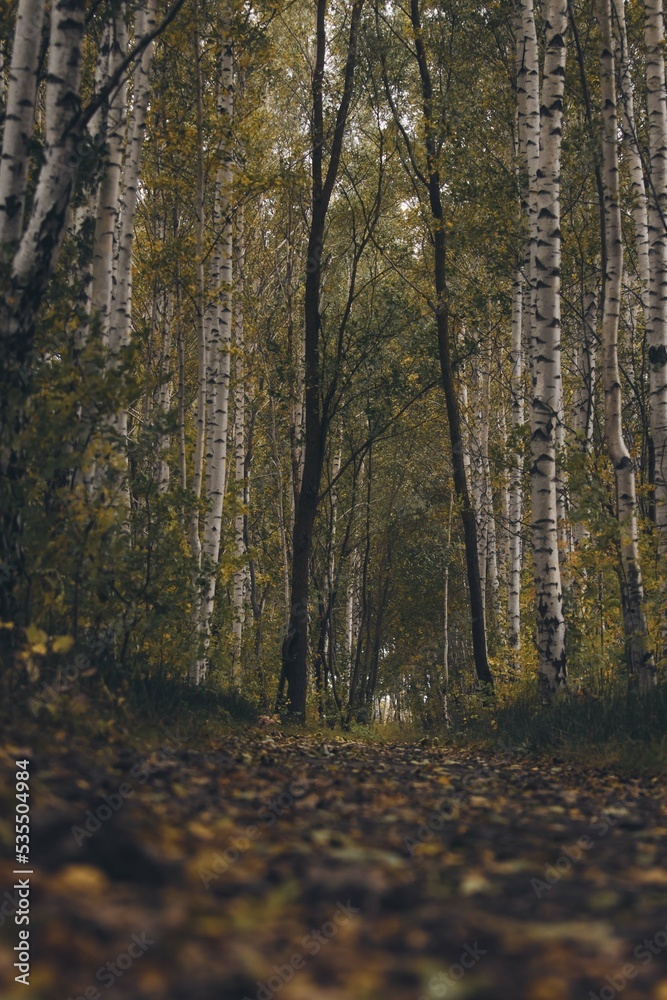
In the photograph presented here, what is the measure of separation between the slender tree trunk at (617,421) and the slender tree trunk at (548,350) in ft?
2.36

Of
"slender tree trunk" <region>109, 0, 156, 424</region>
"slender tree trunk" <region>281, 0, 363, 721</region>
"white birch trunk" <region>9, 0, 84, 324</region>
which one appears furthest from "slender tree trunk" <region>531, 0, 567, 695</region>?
"white birch trunk" <region>9, 0, 84, 324</region>

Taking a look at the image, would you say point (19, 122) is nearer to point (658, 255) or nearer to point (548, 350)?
point (548, 350)

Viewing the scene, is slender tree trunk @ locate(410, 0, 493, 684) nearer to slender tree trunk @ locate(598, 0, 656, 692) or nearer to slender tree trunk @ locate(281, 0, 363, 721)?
slender tree trunk @ locate(281, 0, 363, 721)

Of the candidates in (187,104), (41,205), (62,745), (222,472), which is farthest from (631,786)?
(187,104)

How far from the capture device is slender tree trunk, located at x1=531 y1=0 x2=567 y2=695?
11031mm

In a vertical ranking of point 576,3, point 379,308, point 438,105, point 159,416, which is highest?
point 576,3

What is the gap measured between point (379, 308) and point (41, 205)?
1251 centimetres

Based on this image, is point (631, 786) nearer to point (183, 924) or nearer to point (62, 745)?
point (62, 745)

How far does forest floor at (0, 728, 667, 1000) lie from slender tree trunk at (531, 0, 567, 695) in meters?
6.08

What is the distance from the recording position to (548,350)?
11.4 metres

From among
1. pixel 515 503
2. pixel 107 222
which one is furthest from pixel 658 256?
pixel 515 503

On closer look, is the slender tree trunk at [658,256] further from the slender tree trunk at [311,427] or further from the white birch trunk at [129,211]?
the white birch trunk at [129,211]

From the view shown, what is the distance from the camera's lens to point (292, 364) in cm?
1686

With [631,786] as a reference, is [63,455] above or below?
above
